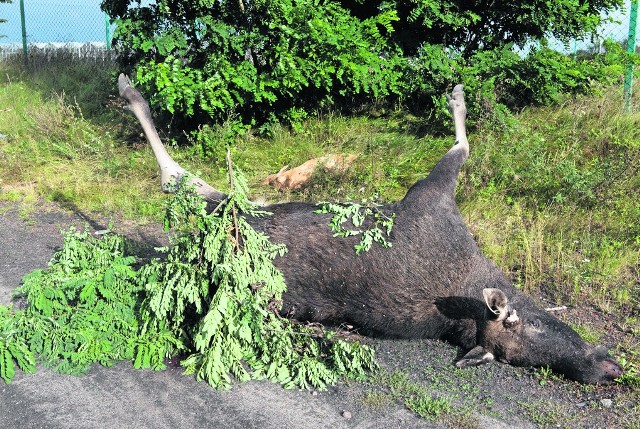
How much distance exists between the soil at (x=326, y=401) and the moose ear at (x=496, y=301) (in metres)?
0.40

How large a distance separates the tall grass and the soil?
143cm

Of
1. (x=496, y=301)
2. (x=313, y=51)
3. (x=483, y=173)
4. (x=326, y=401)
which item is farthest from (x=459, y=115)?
(x=326, y=401)

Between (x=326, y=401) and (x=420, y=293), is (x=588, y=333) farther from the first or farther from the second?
(x=326, y=401)

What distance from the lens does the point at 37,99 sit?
37.4 feet

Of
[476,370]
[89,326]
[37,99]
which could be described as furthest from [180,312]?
[37,99]

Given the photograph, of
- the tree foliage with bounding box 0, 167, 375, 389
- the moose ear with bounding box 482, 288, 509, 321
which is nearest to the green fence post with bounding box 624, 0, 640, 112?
the moose ear with bounding box 482, 288, 509, 321

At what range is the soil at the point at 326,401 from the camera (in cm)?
359

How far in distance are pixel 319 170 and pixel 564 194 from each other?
2.65 metres

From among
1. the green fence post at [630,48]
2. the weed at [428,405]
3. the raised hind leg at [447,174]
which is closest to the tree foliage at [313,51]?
the green fence post at [630,48]

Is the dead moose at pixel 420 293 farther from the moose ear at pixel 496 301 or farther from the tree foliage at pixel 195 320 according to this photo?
the tree foliage at pixel 195 320

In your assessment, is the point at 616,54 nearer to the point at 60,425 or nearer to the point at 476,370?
the point at 476,370

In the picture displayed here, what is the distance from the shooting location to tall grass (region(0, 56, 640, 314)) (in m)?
5.65

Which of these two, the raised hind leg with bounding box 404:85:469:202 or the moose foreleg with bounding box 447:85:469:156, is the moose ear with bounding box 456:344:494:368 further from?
the moose foreleg with bounding box 447:85:469:156

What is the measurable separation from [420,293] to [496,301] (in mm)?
536
